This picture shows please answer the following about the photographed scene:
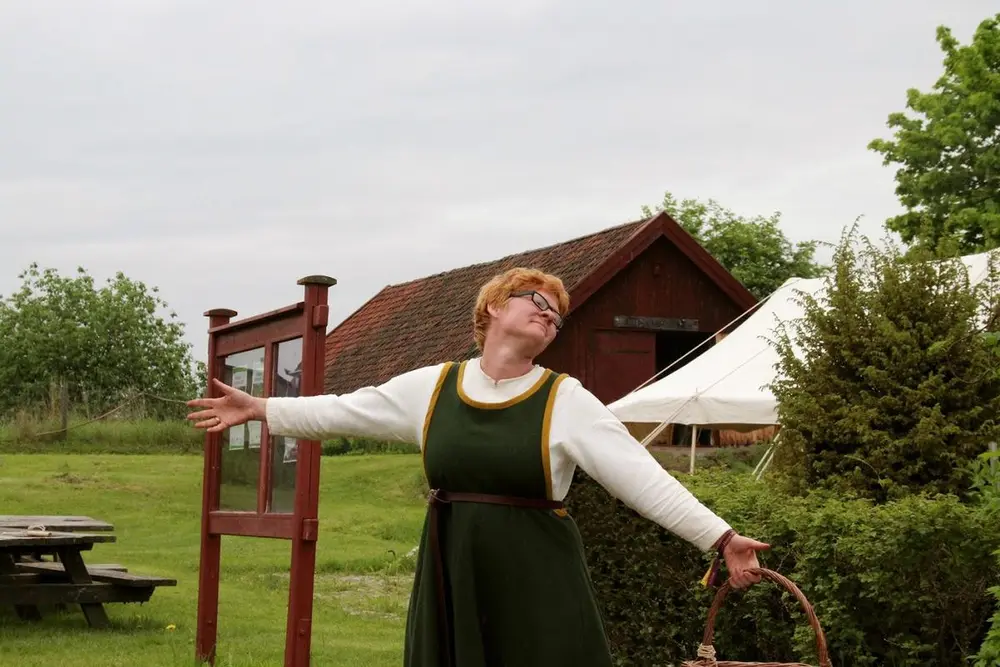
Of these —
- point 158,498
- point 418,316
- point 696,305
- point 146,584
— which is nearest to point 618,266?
point 696,305

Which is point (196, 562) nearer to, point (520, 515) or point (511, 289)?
point (511, 289)

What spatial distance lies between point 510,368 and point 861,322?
17.4 ft

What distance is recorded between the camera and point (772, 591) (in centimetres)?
617

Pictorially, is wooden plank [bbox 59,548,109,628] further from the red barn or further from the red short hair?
the red barn

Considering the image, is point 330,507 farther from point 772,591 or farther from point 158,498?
point 772,591

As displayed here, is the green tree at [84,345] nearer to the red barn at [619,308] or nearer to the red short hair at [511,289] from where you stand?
the red barn at [619,308]

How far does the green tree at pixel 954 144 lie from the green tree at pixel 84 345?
29423 millimetres

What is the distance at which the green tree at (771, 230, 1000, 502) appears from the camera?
8688 millimetres

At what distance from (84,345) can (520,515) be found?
5081 cm

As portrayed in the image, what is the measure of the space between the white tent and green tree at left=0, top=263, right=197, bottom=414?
3817cm

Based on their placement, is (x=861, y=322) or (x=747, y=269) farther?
(x=747, y=269)

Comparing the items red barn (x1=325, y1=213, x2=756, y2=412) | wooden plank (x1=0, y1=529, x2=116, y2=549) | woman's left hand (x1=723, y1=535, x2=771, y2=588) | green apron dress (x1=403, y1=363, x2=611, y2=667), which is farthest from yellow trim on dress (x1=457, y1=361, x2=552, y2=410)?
red barn (x1=325, y1=213, x2=756, y2=412)

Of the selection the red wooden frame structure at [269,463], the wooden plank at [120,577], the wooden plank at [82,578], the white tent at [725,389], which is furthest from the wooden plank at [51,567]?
the white tent at [725,389]

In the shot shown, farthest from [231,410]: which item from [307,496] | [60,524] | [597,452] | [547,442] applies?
[60,524]
